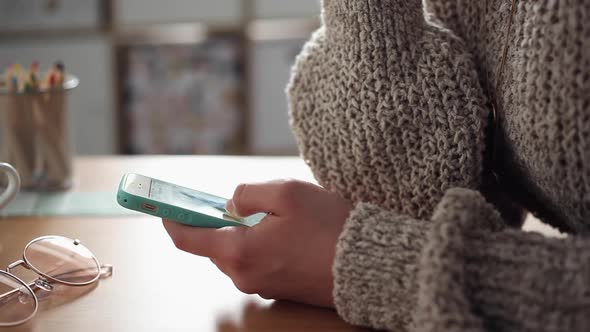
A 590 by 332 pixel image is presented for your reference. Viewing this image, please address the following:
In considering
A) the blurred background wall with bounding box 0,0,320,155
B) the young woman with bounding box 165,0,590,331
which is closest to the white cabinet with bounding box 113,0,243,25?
the blurred background wall with bounding box 0,0,320,155

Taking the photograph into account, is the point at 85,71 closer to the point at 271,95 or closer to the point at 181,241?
the point at 271,95

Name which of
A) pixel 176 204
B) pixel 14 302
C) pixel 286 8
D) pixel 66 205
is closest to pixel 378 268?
pixel 176 204

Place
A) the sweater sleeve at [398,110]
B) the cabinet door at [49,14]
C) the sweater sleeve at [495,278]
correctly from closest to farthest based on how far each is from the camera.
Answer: the sweater sleeve at [495,278], the sweater sleeve at [398,110], the cabinet door at [49,14]

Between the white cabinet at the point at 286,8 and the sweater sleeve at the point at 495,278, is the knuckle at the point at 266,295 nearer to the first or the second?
the sweater sleeve at the point at 495,278

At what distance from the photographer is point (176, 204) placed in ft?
1.79

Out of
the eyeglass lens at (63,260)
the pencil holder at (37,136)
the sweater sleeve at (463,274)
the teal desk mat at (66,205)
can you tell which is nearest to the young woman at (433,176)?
the sweater sleeve at (463,274)

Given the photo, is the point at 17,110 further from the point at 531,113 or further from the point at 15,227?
the point at 531,113

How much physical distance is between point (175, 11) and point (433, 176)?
58.2 inches

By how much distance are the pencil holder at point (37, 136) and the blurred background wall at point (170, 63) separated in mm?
1068

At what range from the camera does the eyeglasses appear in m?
0.53

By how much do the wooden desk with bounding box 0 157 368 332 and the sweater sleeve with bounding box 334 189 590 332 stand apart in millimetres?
55

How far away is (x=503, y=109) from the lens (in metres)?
0.53

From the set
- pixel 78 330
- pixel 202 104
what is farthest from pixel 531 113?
pixel 202 104

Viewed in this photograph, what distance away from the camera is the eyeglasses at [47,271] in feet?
1.75
